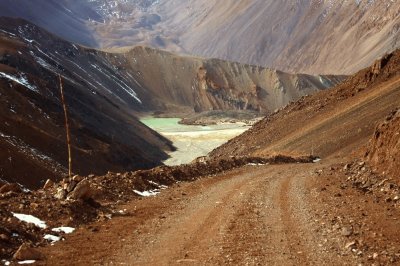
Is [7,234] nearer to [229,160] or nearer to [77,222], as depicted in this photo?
[77,222]

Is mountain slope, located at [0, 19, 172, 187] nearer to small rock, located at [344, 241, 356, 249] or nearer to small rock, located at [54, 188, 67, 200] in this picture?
small rock, located at [54, 188, 67, 200]

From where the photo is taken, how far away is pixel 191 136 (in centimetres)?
9262

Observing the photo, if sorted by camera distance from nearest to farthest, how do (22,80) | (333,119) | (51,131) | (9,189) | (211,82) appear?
(9,189)
(333,119)
(51,131)
(22,80)
(211,82)

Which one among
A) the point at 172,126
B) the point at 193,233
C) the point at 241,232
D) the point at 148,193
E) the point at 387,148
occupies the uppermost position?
the point at 172,126

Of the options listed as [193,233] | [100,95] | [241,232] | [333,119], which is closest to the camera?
[193,233]

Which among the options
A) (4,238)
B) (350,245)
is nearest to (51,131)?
(4,238)

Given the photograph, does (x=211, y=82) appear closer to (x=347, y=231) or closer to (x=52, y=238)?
(x=347, y=231)

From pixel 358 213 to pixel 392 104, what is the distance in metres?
26.3

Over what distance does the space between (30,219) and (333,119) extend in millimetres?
34217

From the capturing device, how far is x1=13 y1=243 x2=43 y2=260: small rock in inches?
338

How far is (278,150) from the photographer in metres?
41.9

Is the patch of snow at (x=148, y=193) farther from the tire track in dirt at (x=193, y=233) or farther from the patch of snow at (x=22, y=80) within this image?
the patch of snow at (x=22, y=80)

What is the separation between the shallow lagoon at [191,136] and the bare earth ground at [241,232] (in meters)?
52.2

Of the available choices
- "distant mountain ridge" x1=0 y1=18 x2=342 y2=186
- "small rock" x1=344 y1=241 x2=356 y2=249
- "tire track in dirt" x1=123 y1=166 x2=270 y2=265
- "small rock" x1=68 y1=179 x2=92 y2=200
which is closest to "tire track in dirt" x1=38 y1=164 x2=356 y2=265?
"tire track in dirt" x1=123 y1=166 x2=270 y2=265
